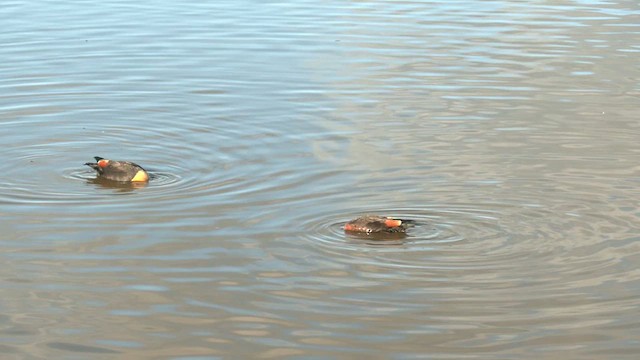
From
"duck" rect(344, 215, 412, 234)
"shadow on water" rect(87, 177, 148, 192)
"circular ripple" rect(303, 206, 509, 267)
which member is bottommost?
"circular ripple" rect(303, 206, 509, 267)

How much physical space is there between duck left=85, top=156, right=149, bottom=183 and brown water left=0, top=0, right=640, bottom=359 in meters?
0.14

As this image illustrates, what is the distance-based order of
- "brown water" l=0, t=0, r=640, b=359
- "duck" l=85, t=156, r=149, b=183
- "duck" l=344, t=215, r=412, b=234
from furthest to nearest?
"duck" l=85, t=156, r=149, b=183, "duck" l=344, t=215, r=412, b=234, "brown water" l=0, t=0, r=640, b=359

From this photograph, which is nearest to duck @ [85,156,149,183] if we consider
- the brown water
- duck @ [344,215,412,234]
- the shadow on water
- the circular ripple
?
the shadow on water

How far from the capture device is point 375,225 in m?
9.68

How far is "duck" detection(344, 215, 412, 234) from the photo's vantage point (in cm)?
966

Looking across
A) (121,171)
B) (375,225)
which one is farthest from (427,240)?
(121,171)

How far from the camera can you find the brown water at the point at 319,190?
27.2ft

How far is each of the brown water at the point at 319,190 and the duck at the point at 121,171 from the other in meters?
0.14

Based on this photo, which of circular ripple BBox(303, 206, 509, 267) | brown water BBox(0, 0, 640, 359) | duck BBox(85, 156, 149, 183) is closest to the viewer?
brown water BBox(0, 0, 640, 359)

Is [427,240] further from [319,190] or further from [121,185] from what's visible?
[121,185]

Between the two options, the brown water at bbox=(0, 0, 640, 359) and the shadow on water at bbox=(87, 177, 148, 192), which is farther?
the shadow on water at bbox=(87, 177, 148, 192)

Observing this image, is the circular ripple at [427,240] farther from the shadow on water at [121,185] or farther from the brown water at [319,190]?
the shadow on water at [121,185]

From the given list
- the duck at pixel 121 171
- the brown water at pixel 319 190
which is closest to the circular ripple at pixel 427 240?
the brown water at pixel 319 190

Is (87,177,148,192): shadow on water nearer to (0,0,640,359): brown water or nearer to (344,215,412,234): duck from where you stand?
(0,0,640,359): brown water
